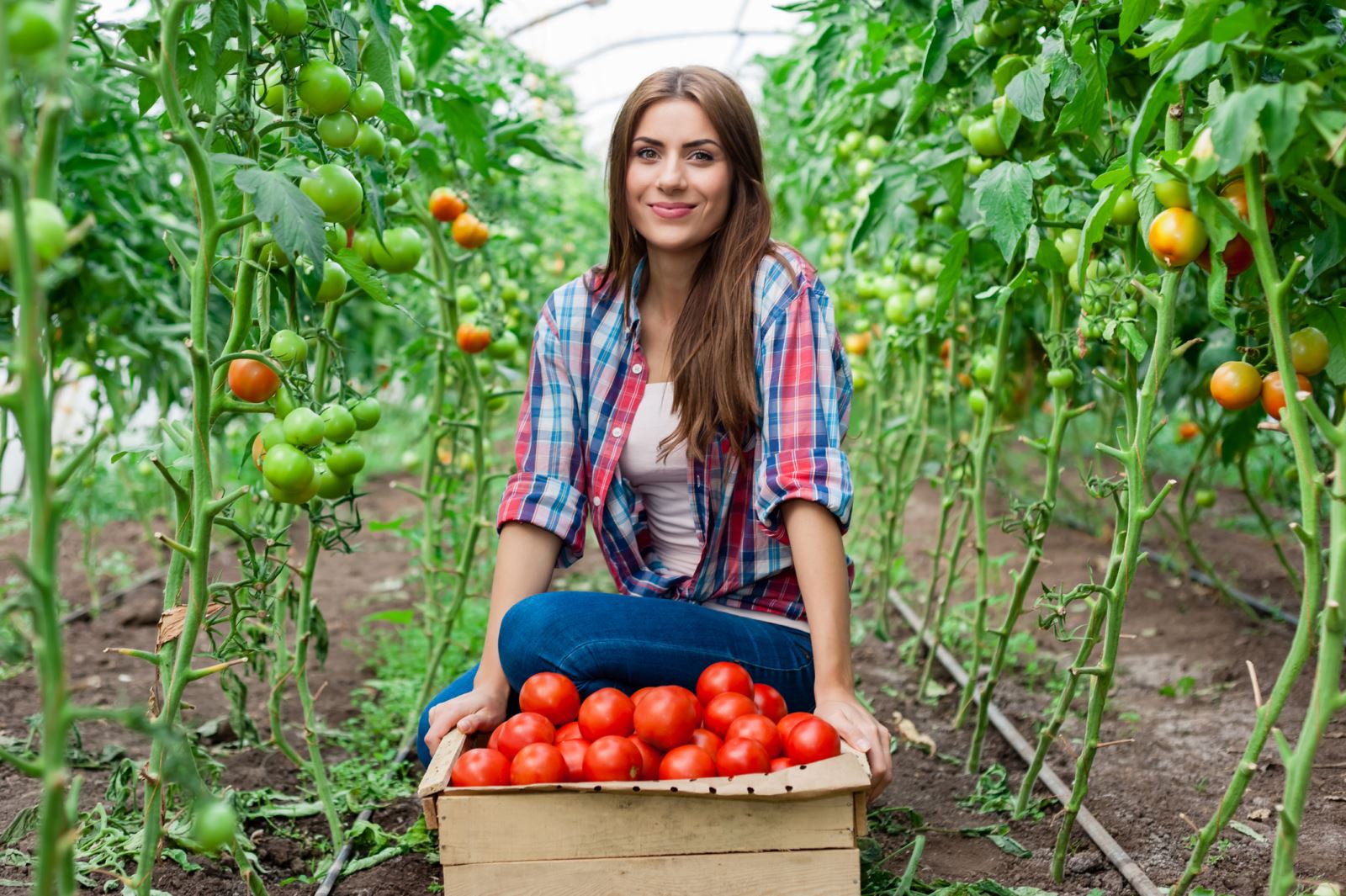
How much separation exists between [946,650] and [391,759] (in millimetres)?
1507

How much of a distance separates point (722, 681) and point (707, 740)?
120 mm

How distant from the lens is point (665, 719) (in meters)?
1.51

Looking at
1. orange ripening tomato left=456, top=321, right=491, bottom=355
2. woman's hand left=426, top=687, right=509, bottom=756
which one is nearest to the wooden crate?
woman's hand left=426, top=687, right=509, bottom=756

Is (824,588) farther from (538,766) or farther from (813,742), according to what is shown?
(538,766)

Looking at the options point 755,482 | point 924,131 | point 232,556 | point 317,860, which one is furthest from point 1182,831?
point 232,556

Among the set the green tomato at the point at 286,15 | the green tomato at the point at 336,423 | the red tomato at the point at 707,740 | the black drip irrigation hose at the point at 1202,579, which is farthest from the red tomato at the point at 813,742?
the black drip irrigation hose at the point at 1202,579

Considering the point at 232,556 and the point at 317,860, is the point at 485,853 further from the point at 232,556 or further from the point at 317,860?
the point at 232,556

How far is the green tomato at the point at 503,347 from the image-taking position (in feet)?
8.28

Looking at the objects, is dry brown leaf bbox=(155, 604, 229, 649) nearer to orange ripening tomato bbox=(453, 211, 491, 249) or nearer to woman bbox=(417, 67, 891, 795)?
woman bbox=(417, 67, 891, 795)

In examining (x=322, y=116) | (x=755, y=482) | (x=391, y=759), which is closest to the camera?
(x=322, y=116)

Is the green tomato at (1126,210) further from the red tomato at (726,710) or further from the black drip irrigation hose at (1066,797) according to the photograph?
the black drip irrigation hose at (1066,797)

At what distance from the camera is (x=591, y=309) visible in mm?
2018

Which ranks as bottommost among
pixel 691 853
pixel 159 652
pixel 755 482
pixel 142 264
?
pixel 691 853

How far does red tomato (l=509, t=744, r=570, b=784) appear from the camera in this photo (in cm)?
141
